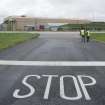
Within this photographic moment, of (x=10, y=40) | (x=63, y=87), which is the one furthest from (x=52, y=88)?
(x=10, y=40)

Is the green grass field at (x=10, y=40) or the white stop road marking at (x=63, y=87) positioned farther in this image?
the green grass field at (x=10, y=40)

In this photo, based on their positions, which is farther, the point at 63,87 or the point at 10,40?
the point at 10,40

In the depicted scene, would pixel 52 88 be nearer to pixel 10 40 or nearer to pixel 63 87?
pixel 63 87

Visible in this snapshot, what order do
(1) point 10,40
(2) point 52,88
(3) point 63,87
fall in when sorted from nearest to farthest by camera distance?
(2) point 52,88 → (3) point 63,87 → (1) point 10,40

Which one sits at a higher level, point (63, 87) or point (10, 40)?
point (63, 87)

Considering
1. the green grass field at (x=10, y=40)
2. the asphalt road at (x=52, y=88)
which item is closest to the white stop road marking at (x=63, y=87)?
the asphalt road at (x=52, y=88)

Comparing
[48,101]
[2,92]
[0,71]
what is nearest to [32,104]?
[48,101]

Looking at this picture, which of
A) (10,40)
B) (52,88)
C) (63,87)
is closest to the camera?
(52,88)

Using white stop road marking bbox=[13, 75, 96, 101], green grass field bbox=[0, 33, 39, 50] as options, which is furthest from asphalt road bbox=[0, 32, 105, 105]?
green grass field bbox=[0, 33, 39, 50]

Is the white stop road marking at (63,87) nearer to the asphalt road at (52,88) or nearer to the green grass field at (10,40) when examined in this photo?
the asphalt road at (52,88)

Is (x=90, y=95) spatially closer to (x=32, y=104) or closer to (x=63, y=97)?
(x=63, y=97)

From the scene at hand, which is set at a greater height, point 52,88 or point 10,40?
point 52,88

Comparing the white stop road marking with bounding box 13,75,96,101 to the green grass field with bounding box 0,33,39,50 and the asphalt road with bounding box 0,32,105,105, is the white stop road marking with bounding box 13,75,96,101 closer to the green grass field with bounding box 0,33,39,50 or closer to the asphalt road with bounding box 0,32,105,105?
the asphalt road with bounding box 0,32,105,105

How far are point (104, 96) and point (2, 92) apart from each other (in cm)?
266
